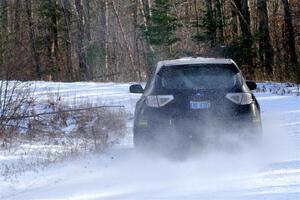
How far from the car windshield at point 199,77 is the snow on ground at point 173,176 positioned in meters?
0.98

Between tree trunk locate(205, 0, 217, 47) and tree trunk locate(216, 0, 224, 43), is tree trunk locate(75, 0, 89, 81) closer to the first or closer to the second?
tree trunk locate(216, 0, 224, 43)

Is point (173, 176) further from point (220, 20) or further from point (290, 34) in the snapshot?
point (220, 20)

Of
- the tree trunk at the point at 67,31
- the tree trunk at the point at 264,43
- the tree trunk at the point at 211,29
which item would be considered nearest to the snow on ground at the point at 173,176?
the tree trunk at the point at 264,43

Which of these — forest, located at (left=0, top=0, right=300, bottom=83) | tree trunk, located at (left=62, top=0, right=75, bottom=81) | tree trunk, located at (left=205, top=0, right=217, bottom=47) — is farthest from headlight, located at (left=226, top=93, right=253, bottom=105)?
tree trunk, located at (left=62, top=0, right=75, bottom=81)

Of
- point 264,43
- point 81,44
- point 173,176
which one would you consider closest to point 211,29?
point 264,43

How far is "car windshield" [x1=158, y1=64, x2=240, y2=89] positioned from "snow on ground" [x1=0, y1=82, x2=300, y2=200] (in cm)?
98

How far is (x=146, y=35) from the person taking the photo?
3155cm

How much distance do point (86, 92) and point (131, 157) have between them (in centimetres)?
926

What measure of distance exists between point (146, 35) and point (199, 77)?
23.0 m

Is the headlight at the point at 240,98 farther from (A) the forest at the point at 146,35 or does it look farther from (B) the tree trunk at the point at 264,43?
(B) the tree trunk at the point at 264,43

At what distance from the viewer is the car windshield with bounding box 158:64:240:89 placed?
8.62m

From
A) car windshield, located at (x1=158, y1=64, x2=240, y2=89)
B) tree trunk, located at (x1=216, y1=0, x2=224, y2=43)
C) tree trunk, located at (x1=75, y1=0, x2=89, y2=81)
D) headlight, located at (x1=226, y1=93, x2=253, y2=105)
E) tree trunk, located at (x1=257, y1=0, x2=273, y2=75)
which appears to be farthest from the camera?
tree trunk, located at (x1=75, y1=0, x2=89, y2=81)

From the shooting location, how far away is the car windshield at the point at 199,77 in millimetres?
8625

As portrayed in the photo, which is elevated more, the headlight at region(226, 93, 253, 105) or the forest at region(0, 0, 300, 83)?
the headlight at region(226, 93, 253, 105)
